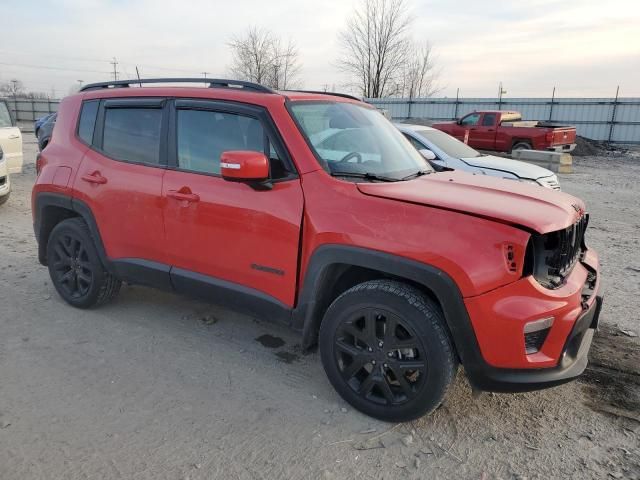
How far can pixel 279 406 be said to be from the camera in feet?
9.96

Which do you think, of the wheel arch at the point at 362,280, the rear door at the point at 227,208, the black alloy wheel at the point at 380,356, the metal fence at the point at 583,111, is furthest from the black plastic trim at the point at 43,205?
the metal fence at the point at 583,111

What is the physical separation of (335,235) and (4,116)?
32.2 feet

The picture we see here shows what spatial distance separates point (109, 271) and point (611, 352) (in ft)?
13.1

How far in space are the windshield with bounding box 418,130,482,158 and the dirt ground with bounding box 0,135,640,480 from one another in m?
4.66

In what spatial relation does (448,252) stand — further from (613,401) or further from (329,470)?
(613,401)

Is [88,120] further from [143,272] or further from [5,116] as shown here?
[5,116]

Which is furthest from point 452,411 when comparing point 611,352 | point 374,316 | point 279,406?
point 611,352

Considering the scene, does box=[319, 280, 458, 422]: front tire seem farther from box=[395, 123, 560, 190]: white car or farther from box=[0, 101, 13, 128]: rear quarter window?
box=[0, 101, 13, 128]: rear quarter window

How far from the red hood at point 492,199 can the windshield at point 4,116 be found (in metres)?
9.50

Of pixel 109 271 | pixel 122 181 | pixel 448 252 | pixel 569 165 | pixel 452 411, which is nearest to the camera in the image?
pixel 448 252

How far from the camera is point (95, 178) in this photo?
3.92m

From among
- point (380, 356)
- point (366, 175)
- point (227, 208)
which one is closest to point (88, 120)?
point (227, 208)

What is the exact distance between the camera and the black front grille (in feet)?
8.61

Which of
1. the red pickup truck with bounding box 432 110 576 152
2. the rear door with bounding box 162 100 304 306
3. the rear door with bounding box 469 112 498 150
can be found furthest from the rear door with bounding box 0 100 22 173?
the rear door with bounding box 469 112 498 150
